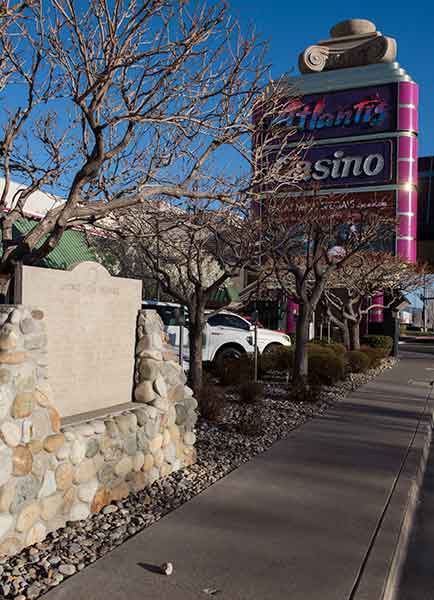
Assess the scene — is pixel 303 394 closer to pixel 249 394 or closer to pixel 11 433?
pixel 249 394

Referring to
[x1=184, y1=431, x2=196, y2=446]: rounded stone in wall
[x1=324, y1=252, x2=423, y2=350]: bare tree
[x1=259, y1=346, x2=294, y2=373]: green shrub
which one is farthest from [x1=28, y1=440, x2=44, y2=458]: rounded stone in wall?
[x1=324, y1=252, x2=423, y2=350]: bare tree

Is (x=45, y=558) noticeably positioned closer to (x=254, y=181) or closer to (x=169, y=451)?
(x=169, y=451)

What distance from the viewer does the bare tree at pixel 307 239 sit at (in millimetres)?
13430

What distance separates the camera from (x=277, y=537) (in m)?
4.64

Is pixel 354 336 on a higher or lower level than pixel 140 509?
higher

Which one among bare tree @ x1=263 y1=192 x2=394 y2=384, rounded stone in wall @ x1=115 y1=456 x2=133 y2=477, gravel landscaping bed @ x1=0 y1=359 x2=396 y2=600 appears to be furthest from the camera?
bare tree @ x1=263 y1=192 x2=394 y2=384

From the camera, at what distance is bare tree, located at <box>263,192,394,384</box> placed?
13430 millimetres

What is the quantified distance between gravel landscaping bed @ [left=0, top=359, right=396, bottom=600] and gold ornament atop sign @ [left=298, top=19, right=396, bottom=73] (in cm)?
3723

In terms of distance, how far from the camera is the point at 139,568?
400 cm

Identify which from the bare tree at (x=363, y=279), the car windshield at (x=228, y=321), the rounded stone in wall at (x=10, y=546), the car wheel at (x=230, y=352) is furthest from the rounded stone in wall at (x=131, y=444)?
the bare tree at (x=363, y=279)

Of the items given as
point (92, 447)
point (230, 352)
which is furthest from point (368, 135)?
point (92, 447)

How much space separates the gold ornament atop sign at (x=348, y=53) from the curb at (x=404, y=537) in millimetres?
39223

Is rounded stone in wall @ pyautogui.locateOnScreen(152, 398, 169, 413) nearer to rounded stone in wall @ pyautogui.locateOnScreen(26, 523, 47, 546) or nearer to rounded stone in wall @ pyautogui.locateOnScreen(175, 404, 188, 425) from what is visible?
rounded stone in wall @ pyautogui.locateOnScreen(175, 404, 188, 425)

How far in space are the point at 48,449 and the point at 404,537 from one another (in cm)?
288
